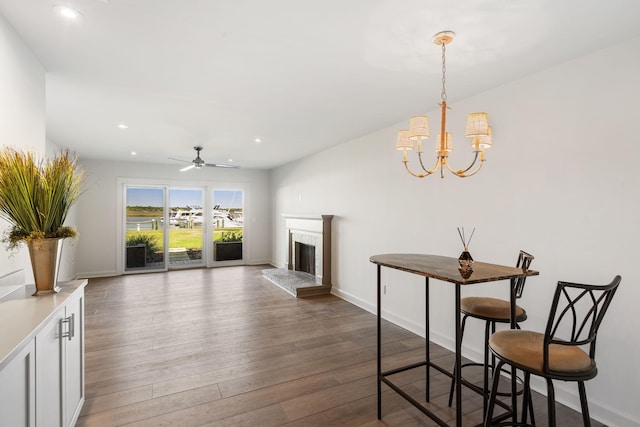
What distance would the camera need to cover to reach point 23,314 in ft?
4.87

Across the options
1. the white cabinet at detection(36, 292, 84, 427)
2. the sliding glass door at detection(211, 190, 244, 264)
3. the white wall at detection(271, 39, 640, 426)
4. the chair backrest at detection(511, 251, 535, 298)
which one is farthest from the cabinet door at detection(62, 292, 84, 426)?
the sliding glass door at detection(211, 190, 244, 264)

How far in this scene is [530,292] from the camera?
2664mm

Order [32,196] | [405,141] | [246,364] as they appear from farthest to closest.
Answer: [246,364] < [405,141] < [32,196]

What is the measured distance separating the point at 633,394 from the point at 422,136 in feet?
7.33

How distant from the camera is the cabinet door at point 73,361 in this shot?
6.06 ft

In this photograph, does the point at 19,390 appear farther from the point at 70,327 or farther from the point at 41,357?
the point at 70,327

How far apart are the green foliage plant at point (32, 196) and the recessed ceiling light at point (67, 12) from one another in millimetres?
846

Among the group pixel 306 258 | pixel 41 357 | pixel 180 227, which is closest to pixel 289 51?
pixel 41 357

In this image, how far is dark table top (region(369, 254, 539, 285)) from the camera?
1645 millimetres

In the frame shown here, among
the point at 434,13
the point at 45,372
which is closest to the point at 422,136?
the point at 434,13

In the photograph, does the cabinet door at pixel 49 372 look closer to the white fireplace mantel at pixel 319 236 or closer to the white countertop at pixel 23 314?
the white countertop at pixel 23 314

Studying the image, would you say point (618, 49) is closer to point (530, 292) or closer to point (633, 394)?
point (530, 292)

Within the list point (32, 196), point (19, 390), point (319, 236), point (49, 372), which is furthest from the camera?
point (319, 236)

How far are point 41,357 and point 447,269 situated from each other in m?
2.14
